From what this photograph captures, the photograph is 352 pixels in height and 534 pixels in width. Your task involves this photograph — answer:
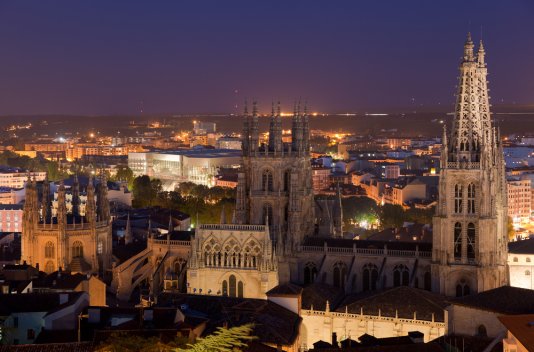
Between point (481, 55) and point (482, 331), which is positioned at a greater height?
point (481, 55)

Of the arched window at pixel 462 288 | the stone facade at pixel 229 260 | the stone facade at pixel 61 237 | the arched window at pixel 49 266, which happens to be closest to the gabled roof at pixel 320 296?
the stone facade at pixel 229 260

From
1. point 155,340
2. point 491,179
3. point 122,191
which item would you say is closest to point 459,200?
point 491,179

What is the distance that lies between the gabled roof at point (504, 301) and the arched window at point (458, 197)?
591 inches

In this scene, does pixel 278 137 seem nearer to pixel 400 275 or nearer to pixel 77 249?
pixel 400 275

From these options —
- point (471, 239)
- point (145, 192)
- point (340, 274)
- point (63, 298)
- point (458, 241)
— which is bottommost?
point (340, 274)

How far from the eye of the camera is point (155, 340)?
40281mm

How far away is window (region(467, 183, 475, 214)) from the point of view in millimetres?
69750

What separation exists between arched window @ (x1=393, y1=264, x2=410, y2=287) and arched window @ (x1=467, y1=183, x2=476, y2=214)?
22.4 feet

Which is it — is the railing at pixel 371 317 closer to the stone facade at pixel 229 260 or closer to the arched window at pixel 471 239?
the stone facade at pixel 229 260

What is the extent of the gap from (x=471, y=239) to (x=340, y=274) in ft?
35.0

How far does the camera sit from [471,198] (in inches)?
2746

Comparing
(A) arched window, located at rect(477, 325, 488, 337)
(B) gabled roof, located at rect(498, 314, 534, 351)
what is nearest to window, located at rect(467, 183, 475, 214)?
(A) arched window, located at rect(477, 325, 488, 337)

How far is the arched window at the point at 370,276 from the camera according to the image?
72.5m

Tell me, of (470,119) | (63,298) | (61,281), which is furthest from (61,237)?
(470,119)
